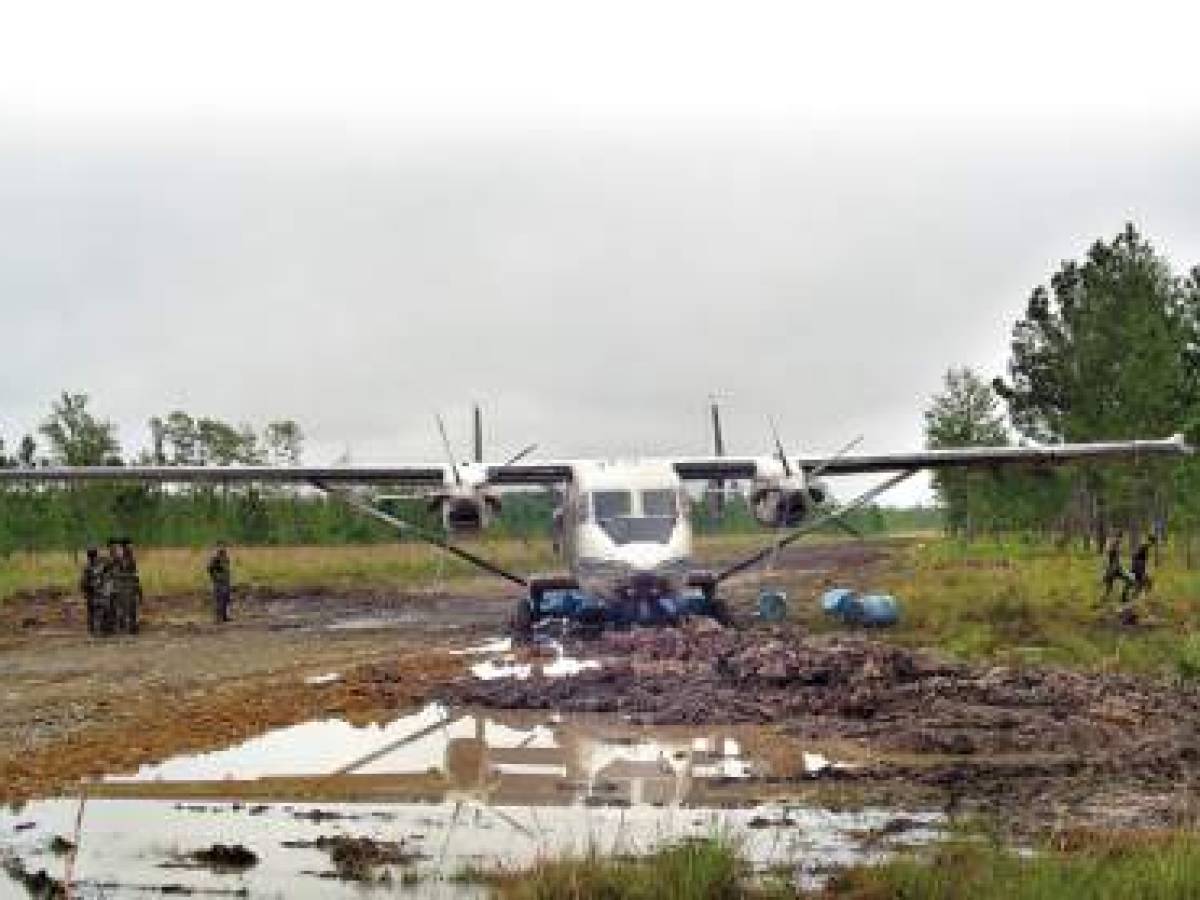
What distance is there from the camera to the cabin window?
23.1m

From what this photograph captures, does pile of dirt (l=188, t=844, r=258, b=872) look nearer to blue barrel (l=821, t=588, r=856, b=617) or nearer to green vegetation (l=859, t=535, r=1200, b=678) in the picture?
green vegetation (l=859, t=535, r=1200, b=678)

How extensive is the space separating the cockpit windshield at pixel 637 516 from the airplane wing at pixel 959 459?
3.21m

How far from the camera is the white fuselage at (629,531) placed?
22.1 meters

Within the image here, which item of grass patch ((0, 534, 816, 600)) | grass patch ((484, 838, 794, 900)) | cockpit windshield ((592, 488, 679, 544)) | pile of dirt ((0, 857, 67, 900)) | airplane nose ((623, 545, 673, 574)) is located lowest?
grass patch ((0, 534, 816, 600))

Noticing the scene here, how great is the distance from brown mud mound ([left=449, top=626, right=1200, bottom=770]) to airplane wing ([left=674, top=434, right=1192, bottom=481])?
8.59 m

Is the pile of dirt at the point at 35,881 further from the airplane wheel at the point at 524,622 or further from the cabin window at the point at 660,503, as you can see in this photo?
the airplane wheel at the point at 524,622

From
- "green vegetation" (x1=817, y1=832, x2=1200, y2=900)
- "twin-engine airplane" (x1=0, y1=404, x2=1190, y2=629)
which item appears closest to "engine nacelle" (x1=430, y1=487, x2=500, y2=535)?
"twin-engine airplane" (x1=0, y1=404, x2=1190, y2=629)

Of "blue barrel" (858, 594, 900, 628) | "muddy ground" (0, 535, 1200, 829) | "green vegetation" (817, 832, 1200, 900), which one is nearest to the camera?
"green vegetation" (817, 832, 1200, 900)

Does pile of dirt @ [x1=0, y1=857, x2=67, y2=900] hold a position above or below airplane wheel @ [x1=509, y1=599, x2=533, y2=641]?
above

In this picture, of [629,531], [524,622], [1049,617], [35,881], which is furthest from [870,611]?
[35,881]

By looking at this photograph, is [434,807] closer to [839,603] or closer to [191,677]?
[191,677]

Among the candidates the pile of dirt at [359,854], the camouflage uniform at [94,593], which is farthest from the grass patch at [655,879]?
the camouflage uniform at [94,593]

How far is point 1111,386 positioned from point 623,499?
22885 mm

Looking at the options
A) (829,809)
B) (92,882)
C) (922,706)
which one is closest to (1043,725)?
(922,706)
